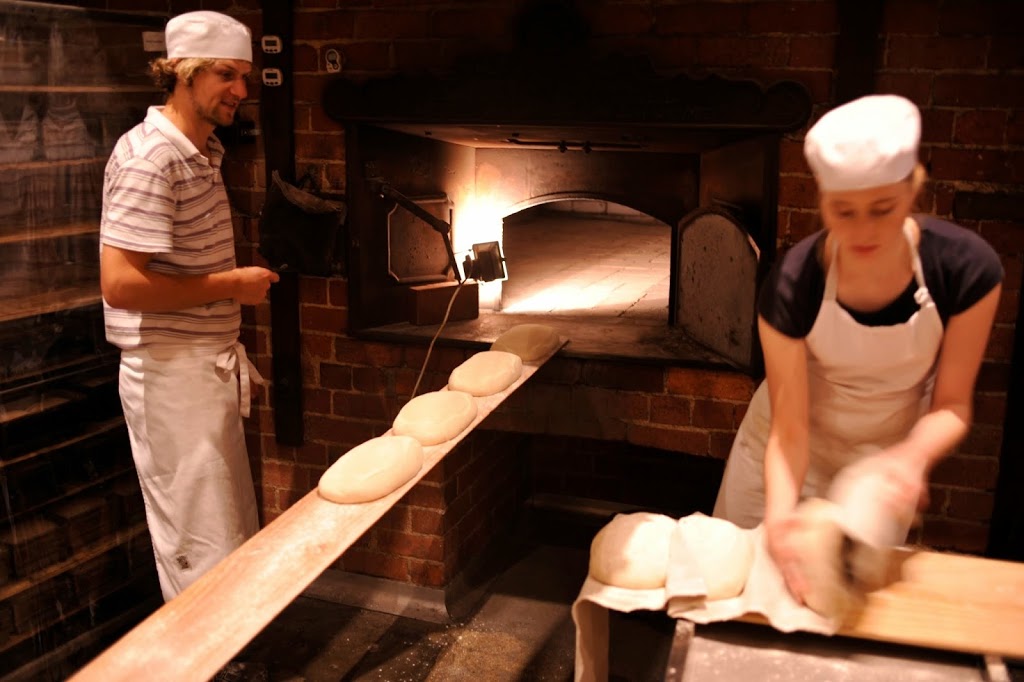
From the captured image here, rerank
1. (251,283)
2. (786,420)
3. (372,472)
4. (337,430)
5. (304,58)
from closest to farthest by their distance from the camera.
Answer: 1. (786,420)
2. (372,472)
3. (251,283)
4. (304,58)
5. (337,430)

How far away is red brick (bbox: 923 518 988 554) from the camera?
8.21 feet

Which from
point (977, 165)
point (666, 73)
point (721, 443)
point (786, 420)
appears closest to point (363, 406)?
point (721, 443)

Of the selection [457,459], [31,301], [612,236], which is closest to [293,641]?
[457,459]

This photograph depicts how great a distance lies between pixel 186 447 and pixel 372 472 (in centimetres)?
66

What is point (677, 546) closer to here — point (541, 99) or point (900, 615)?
point (900, 615)

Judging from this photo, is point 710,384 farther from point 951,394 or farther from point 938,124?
point 951,394

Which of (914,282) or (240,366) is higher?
(914,282)

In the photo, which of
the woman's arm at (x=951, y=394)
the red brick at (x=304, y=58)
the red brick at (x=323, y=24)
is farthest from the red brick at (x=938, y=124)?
the red brick at (x=304, y=58)

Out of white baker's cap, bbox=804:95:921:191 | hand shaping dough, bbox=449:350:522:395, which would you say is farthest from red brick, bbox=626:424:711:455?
white baker's cap, bbox=804:95:921:191

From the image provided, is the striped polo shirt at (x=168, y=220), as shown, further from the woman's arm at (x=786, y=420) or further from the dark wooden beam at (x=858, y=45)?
the dark wooden beam at (x=858, y=45)

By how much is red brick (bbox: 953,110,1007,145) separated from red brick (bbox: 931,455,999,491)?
33.0 inches

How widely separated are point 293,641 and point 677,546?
1.67 m

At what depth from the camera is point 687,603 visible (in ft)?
4.64

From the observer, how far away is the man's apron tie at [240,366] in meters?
2.26
